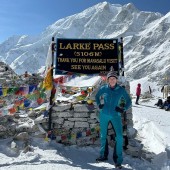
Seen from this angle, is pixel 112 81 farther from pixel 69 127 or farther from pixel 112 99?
pixel 69 127

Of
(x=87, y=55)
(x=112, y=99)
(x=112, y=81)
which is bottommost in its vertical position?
(x=112, y=99)

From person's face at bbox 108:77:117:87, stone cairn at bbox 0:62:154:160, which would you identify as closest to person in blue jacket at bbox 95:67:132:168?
person's face at bbox 108:77:117:87

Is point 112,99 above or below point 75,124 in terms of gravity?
above

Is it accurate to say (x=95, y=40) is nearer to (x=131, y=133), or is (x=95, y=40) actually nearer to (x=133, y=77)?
(x=131, y=133)

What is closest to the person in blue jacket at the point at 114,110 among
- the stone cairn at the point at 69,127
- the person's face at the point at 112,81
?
the person's face at the point at 112,81

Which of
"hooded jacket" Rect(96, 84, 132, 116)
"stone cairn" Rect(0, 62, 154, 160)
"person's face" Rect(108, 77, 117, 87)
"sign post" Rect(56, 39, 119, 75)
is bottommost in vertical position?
"stone cairn" Rect(0, 62, 154, 160)

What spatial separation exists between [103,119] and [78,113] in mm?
1704

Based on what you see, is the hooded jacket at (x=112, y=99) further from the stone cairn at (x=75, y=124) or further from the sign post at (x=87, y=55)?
the sign post at (x=87, y=55)

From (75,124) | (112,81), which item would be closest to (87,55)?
(75,124)

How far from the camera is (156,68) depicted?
157000mm

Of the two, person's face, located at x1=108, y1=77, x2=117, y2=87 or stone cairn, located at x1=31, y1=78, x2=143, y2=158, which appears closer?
person's face, located at x1=108, y1=77, x2=117, y2=87

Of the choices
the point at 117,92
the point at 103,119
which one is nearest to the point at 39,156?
the point at 103,119

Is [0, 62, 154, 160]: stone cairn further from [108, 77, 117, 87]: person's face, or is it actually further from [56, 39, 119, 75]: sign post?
[108, 77, 117, 87]: person's face

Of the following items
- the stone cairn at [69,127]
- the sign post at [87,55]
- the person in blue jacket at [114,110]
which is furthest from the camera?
the sign post at [87,55]
